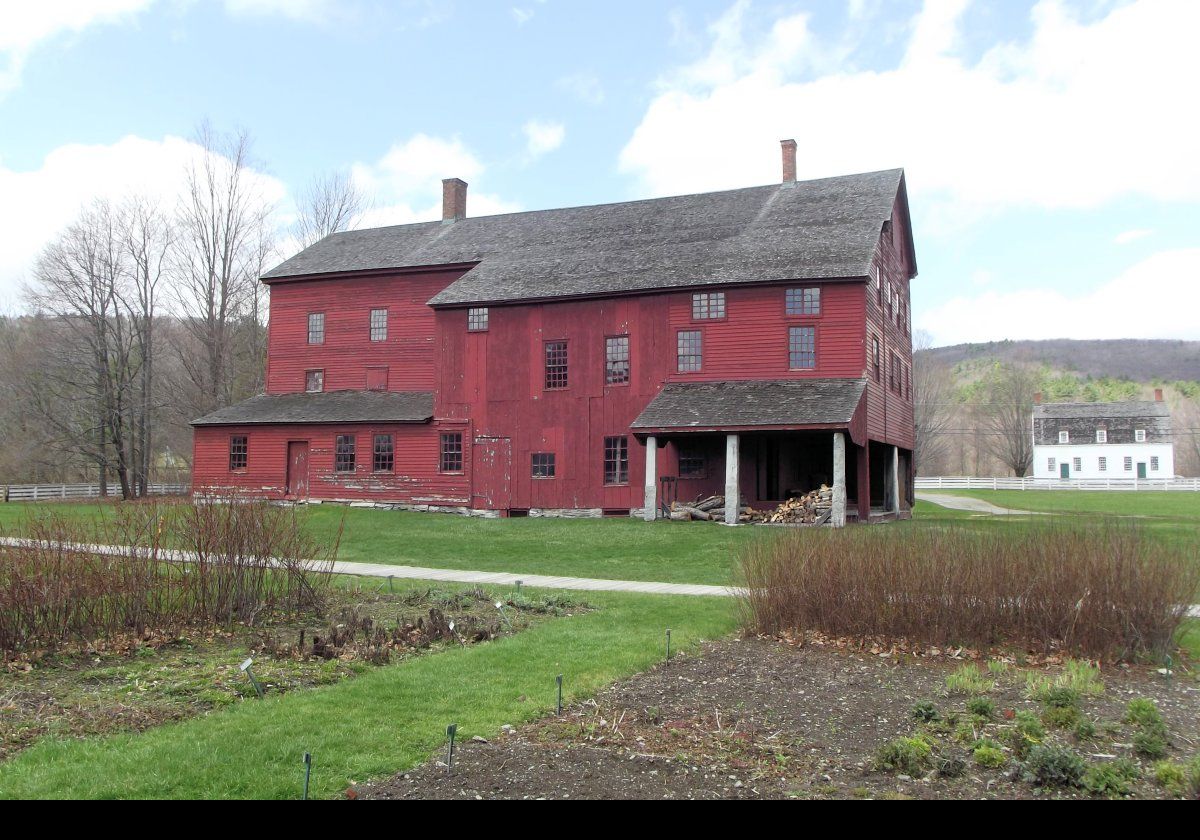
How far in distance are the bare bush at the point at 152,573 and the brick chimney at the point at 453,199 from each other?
2996cm

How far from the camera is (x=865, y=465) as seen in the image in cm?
2505

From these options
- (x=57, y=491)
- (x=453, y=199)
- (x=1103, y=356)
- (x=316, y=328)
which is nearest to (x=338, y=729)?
(x=316, y=328)

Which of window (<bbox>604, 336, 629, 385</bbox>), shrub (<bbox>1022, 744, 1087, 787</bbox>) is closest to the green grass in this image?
shrub (<bbox>1022, 744, 1087, 787</bbox>)

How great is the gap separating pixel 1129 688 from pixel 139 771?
24.1 feet

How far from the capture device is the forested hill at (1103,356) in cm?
15750

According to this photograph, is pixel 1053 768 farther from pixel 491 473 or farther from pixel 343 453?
pixel 343 453

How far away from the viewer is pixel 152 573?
981cm

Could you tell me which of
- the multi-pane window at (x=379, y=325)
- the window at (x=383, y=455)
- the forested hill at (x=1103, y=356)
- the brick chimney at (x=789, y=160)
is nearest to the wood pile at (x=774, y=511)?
the window at (x=383, y=455)

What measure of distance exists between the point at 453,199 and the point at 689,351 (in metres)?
16.3

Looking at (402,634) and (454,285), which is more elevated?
(454,285)

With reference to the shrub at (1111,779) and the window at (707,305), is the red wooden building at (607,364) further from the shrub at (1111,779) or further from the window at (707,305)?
the shrub at (1111,779)

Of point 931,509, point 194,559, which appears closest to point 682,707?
point 194,559

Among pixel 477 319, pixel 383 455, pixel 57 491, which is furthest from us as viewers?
pixel 57 491
